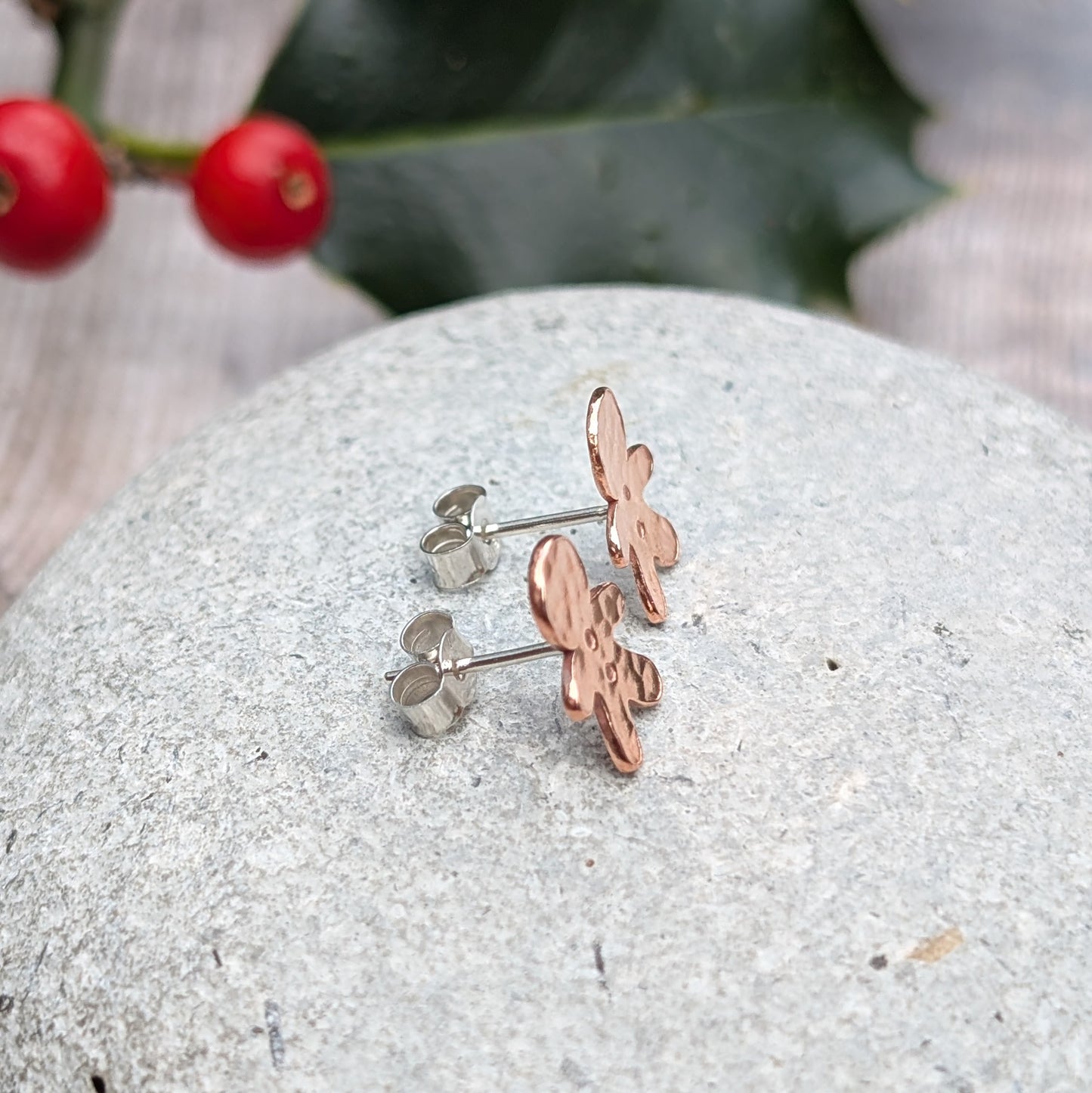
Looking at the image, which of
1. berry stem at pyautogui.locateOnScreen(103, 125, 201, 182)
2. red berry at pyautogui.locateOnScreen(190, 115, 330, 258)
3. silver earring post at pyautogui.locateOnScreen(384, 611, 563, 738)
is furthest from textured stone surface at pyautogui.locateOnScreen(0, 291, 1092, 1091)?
berry stem at pyautogui.locateOnScreen(103, 125, 201, 182)

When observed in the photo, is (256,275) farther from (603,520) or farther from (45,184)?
(603,520)

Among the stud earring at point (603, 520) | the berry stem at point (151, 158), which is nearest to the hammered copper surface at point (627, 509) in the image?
the stud earring at point (603, 520)

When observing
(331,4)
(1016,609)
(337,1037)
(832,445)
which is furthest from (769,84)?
(337,1037)

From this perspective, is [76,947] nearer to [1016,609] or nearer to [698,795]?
[698,795]

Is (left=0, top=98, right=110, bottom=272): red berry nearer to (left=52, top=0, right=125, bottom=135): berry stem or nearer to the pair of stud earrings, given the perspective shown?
(left=52, top=0, right=125, bottom=135): berry stem

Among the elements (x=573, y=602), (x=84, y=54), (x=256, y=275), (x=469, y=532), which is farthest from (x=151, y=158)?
(x=573, y=602)

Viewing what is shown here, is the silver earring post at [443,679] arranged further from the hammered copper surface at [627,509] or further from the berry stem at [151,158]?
the berry stem at [151,158]
